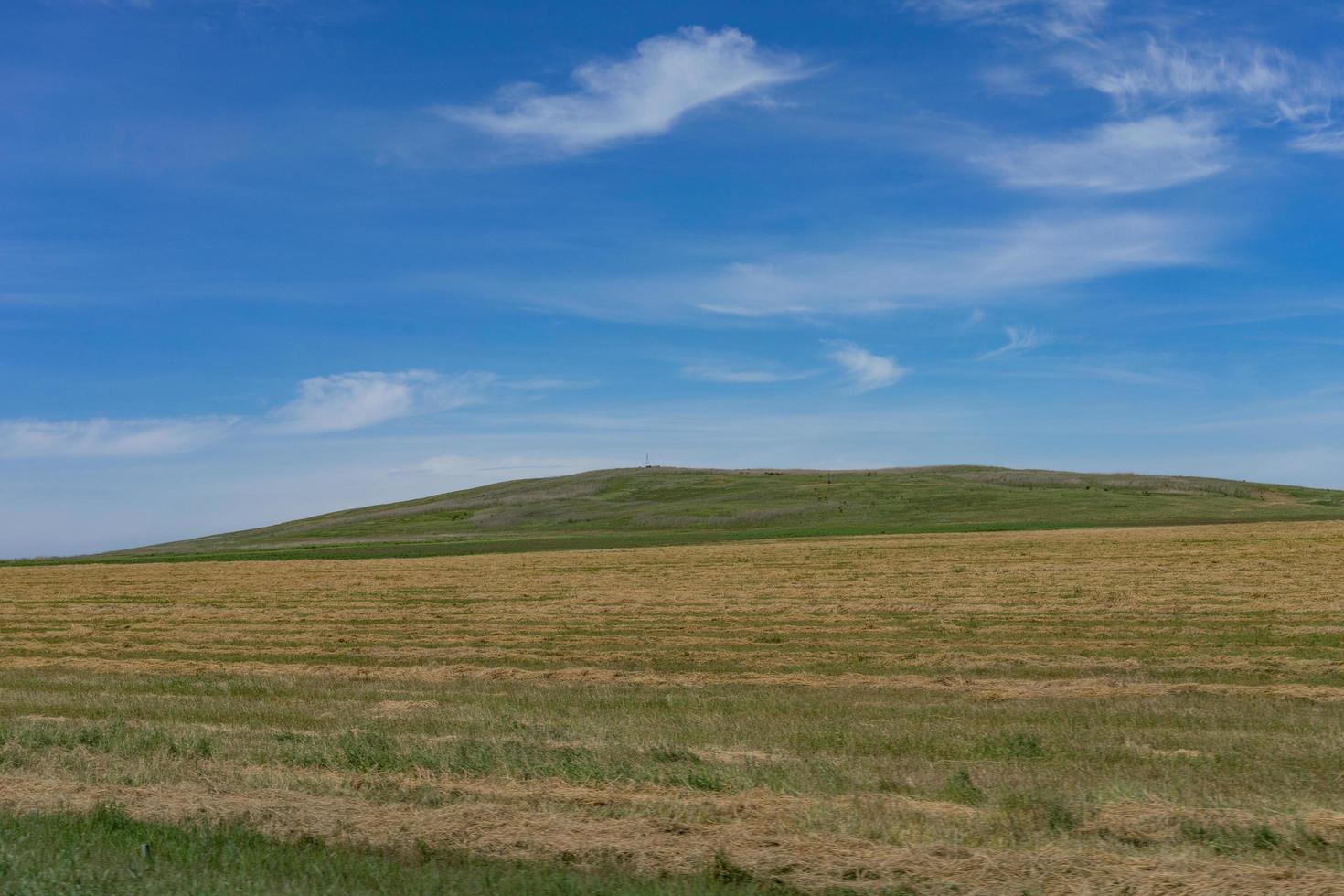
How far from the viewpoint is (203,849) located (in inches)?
333

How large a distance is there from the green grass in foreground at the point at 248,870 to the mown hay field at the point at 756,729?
0.21 m

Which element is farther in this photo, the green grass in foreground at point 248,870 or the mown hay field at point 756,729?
the mown hay field at point 756,729

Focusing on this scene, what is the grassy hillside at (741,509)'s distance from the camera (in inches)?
3450

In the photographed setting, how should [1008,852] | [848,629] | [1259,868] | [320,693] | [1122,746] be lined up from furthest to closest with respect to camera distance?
[848,629] → [320,693] → [1122,746] → [1008,852] → [1259,868]

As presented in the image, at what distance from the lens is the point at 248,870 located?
7895 mm

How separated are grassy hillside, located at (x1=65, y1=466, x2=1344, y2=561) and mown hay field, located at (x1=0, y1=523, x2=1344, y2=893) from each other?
44374 millimetres

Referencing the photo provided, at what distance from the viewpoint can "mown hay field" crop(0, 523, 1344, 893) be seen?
8.12 metres

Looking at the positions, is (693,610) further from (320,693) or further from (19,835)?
(19,835)

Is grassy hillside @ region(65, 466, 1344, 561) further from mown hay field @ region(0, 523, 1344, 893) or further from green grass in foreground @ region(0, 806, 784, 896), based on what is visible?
green grass in foreground @ region(0, 806, 784, 896)

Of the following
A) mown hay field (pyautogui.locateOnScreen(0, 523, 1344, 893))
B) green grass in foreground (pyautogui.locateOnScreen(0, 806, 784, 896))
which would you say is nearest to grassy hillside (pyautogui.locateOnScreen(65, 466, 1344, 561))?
mown hay field (pyautogui.locateOnScreen(0, 523, 1344, 893))

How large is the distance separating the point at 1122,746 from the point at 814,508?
359ft

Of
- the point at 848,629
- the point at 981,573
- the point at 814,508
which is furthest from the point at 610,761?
the point at 814,508

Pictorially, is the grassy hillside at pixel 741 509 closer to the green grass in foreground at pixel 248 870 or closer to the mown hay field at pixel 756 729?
the mown hay field at pixel 756 729

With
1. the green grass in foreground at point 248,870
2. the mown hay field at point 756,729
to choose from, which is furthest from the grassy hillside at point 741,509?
the green grass in foreground at point 248,870
